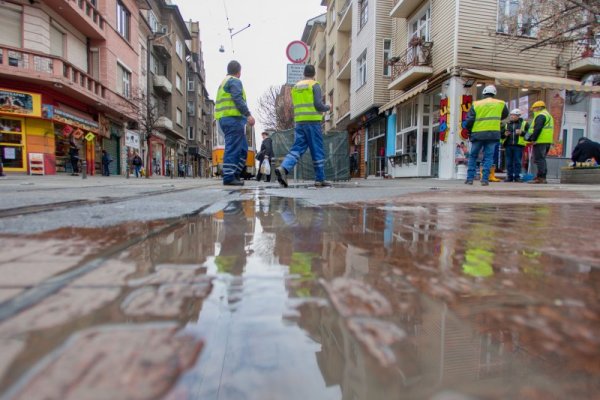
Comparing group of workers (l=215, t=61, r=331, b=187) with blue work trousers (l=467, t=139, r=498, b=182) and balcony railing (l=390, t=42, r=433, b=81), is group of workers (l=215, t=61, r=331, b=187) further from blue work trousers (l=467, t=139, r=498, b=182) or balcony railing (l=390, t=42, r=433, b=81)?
balcony railing (l=390, t=42, r=433, b=81)

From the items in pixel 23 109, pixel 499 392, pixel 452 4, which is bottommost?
pixel 499 392

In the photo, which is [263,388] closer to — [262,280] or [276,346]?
[276,346]

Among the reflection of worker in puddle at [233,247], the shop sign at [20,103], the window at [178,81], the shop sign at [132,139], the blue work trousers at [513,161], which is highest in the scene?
the window at [178,81]

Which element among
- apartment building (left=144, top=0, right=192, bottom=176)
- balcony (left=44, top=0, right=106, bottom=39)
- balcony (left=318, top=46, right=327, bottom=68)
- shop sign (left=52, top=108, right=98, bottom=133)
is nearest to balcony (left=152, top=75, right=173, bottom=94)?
apartment building (left=144, top=0, right=192, bottom=176)

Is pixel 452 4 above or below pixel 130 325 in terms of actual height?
above

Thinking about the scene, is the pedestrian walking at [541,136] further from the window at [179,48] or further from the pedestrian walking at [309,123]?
the window at [179,48]

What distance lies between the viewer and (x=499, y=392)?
1.14ft

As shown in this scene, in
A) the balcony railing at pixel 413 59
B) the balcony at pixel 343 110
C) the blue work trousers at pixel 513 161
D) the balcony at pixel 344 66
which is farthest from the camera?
the balcony at pixel 343 110

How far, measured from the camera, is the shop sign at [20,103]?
13781mm

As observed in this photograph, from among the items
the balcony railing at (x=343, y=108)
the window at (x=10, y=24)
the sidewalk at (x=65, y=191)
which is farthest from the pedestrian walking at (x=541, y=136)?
the window at (x=10, y=24)

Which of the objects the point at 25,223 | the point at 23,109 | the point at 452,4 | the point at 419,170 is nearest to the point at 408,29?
the point at 452,4

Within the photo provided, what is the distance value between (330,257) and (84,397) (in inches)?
25.2

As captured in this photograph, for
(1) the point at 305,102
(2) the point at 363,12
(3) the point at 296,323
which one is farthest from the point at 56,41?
(3) the point at 296,323

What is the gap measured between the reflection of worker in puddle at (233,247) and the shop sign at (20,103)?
16.4m
